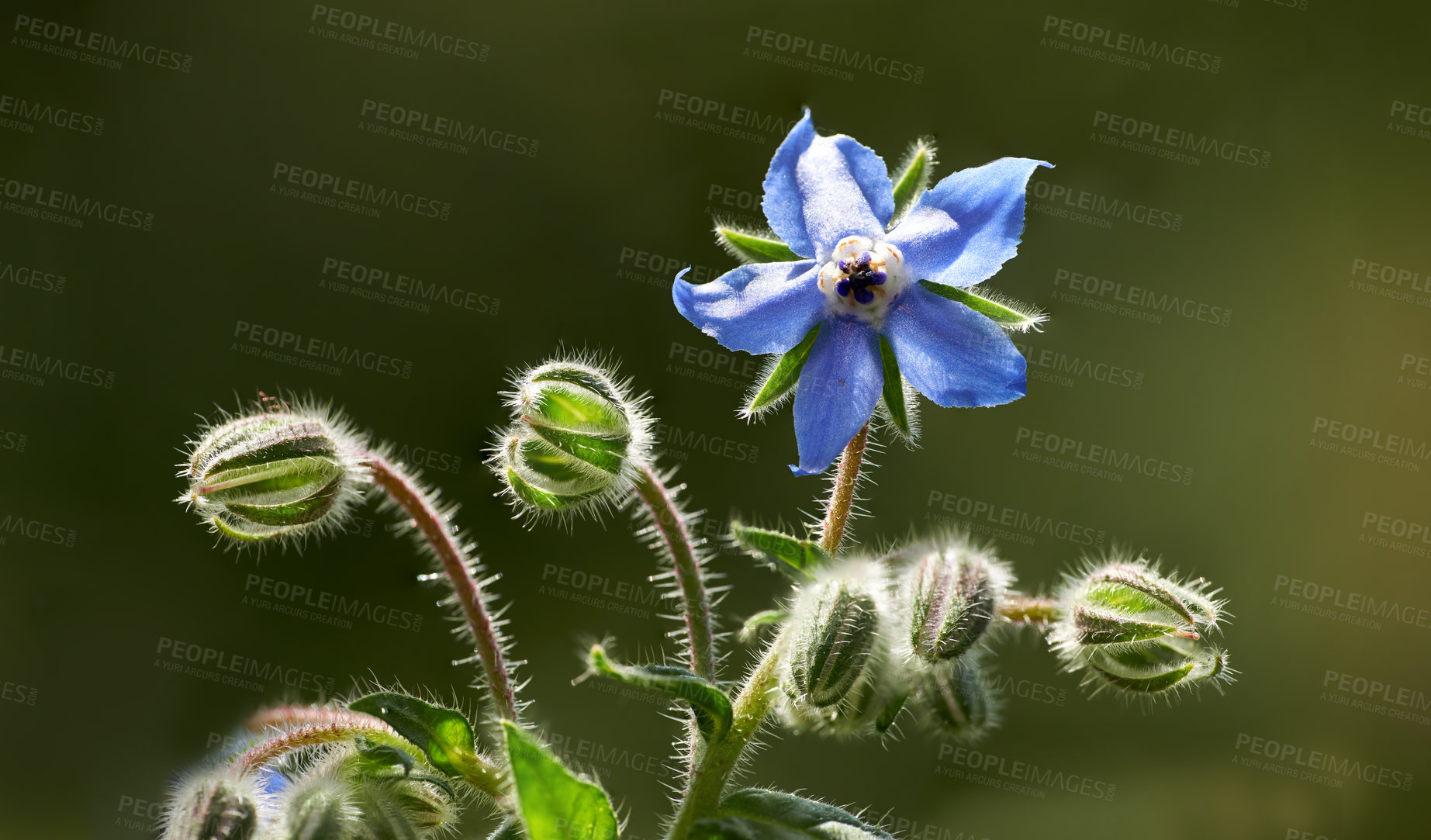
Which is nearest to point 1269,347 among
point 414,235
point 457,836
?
point 414,235

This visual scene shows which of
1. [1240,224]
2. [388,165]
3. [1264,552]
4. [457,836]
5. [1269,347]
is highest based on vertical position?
[1240,224]

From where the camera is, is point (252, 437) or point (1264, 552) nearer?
point (252, 437)

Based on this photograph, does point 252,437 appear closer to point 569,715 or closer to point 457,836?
point 457,836

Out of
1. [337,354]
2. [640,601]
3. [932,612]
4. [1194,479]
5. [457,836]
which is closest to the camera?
[932,612]
